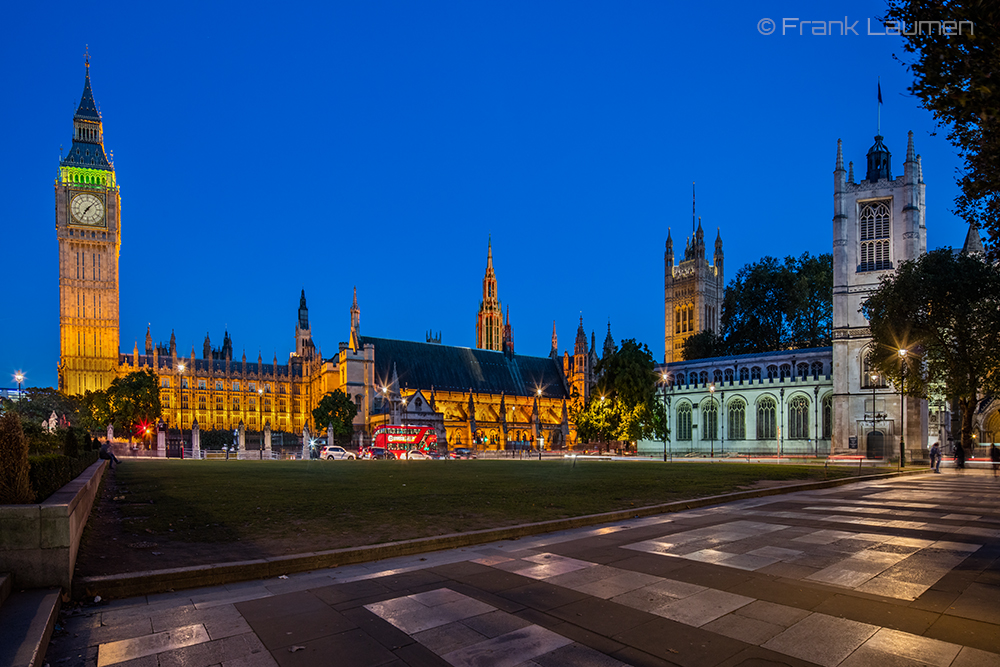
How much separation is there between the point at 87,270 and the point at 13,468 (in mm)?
122627

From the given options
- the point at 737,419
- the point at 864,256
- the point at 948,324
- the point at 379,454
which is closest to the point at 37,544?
the point at 948,324

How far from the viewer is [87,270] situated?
108500 millimetres

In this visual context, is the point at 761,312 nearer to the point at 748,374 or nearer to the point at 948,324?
the point at 748,374

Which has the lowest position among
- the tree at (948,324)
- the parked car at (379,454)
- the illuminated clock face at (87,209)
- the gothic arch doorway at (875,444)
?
the parked car at (379,454)

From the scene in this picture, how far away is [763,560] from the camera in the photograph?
9031mm

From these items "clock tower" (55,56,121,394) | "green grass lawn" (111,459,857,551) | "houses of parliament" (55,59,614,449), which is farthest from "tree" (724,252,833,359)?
"clock tower" (55,56,121,394)

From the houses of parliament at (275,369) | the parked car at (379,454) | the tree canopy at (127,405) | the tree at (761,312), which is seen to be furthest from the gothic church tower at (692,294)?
the tree canopy at (127,405)

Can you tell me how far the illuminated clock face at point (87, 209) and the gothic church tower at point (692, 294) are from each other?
364 feet

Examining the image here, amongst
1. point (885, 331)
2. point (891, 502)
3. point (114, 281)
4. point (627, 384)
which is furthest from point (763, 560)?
point (114, 281)

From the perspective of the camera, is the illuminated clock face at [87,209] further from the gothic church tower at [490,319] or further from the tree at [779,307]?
the tree at [779,307]

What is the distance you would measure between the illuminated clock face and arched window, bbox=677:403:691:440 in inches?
4119

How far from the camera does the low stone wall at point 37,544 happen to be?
22.0 feet

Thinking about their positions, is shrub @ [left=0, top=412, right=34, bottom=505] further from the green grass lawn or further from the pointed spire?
the pointed spire

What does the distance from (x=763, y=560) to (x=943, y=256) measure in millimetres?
40145
